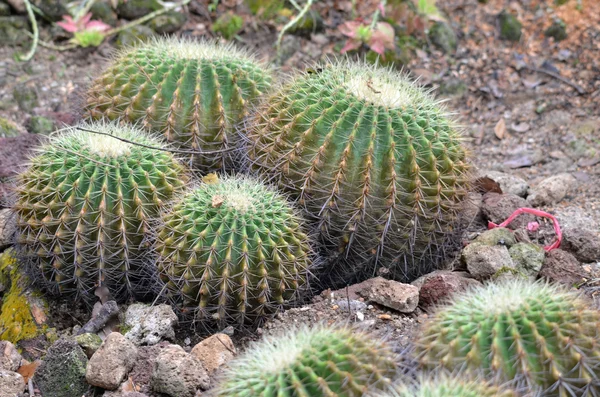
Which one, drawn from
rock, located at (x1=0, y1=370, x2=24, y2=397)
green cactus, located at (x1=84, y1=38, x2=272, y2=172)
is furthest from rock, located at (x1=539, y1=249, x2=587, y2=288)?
rock, located at (x1=0, y1=370, x2=24, y2=397)

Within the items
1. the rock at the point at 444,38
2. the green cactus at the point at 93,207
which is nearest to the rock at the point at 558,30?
the rock at the point at 444,38

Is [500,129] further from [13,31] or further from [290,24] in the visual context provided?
[13,31]

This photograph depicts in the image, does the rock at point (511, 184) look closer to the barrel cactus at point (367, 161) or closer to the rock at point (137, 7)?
the barrel cactus at point (367, 161)

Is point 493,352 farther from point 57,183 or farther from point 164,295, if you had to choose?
point 57,183

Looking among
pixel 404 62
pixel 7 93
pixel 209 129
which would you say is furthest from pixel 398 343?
pixel 7 93

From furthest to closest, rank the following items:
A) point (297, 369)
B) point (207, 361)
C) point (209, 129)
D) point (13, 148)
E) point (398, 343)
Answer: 1. point (13, 148)
2. point (209, 129)
3. point (207, 361)
4. point (398, 343)
5. point (297, 369)

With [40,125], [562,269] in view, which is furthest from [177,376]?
[40,125]

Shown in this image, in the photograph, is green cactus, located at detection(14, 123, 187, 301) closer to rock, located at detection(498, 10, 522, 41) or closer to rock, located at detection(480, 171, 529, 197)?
rock, located at detection(480, 171, 529, 197)
